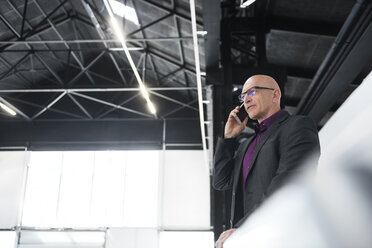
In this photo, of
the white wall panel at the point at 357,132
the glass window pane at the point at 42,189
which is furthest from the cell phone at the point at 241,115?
the glass window pane at the point at 42,189

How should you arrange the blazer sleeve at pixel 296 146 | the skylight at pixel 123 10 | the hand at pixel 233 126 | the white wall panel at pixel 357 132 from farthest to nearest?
the skylight at pixel 123 10, the hand at pixel 233 126, the blazer sleeve at pixel 296 146, the white wall panel at pixel 357 132

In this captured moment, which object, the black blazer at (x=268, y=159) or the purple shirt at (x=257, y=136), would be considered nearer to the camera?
the black blazer at (x=268, y=159)

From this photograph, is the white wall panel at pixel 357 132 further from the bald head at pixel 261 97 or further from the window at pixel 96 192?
the window at pixel 96 192

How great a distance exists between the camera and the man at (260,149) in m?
1.30

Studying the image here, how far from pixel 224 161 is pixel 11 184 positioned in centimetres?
1422

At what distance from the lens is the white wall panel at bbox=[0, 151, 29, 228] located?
546 inches

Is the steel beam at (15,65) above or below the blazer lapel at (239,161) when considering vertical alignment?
above

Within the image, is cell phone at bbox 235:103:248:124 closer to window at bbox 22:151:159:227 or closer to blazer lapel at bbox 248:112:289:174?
blazer lapel at bbox 248:112:289:174

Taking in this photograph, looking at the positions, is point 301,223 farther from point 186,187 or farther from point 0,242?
point 0,242

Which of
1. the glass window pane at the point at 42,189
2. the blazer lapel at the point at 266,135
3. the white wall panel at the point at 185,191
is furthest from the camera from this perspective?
the glass window pane at the point at 42,189

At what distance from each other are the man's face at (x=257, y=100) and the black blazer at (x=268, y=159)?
86 millimetres

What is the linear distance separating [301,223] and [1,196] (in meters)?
15.6

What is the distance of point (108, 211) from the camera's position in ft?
45.1

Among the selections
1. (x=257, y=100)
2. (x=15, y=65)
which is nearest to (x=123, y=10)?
(x=15, y=65)
